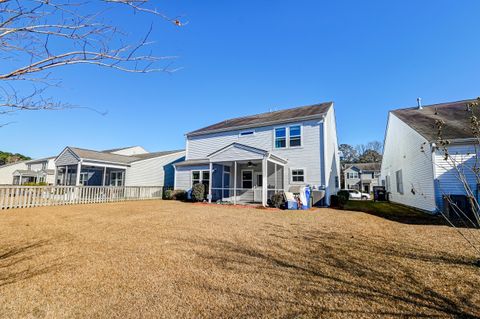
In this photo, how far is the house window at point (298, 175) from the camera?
1511cm

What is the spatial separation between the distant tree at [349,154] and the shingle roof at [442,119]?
6362 cm

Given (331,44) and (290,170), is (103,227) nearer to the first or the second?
(290,170)

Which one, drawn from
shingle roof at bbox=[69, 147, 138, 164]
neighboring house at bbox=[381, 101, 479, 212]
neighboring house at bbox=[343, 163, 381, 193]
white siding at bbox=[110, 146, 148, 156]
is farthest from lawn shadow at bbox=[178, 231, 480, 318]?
neighboring house at bbox=[343, 163, 381, 193]

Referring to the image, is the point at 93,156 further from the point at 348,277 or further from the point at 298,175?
the point at 348,277

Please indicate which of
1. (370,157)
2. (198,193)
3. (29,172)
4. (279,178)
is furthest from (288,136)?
(370,157)

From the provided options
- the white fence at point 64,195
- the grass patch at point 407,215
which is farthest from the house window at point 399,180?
the white fence at point 64,195

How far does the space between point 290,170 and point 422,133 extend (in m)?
7.68

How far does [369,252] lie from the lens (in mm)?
4781

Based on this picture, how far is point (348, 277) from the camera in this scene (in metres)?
3.52

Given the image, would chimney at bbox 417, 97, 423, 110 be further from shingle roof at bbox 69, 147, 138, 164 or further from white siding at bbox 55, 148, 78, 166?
white siding at bbox 55, 148, 78, 166

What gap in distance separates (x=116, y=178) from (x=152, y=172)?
11.6 feet

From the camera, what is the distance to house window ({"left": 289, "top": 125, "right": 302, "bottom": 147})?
51.4ft

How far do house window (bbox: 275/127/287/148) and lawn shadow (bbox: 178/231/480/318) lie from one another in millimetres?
11261

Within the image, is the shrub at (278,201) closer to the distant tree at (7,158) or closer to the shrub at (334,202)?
the shrub at (334,202)
